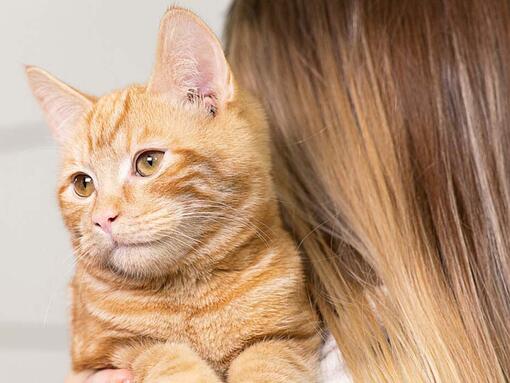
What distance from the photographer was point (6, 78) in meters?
1.91

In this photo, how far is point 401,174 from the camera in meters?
1.07

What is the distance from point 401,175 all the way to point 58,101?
1.71ft

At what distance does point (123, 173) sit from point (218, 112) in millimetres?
156

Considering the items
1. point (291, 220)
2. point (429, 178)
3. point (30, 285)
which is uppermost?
point (429, 178)

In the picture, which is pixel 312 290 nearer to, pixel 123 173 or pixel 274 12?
pixel 123 173

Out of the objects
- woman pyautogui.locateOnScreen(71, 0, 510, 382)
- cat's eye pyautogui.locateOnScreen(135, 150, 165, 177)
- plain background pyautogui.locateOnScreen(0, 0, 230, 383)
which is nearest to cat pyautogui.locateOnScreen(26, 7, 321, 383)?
cat's eye pyautogui.locateOnScreen(135, 150, 165, 177)

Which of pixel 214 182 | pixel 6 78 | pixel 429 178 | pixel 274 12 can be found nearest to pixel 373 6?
pixel 274 12

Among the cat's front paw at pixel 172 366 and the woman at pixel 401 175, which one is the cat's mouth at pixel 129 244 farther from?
the woman at pixel 401 175

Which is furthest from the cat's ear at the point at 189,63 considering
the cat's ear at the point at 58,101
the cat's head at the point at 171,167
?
the cat's ear at the point at 58,101

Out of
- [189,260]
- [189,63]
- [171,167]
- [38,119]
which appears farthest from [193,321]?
[38,119]

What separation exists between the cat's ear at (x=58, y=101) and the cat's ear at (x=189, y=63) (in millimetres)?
A: 139

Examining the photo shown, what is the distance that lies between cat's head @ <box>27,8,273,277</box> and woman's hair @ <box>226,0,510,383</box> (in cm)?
16

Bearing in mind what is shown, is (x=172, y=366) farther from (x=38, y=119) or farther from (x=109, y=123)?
(x=38, y=119)

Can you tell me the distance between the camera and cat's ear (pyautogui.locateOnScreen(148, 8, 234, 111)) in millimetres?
942
